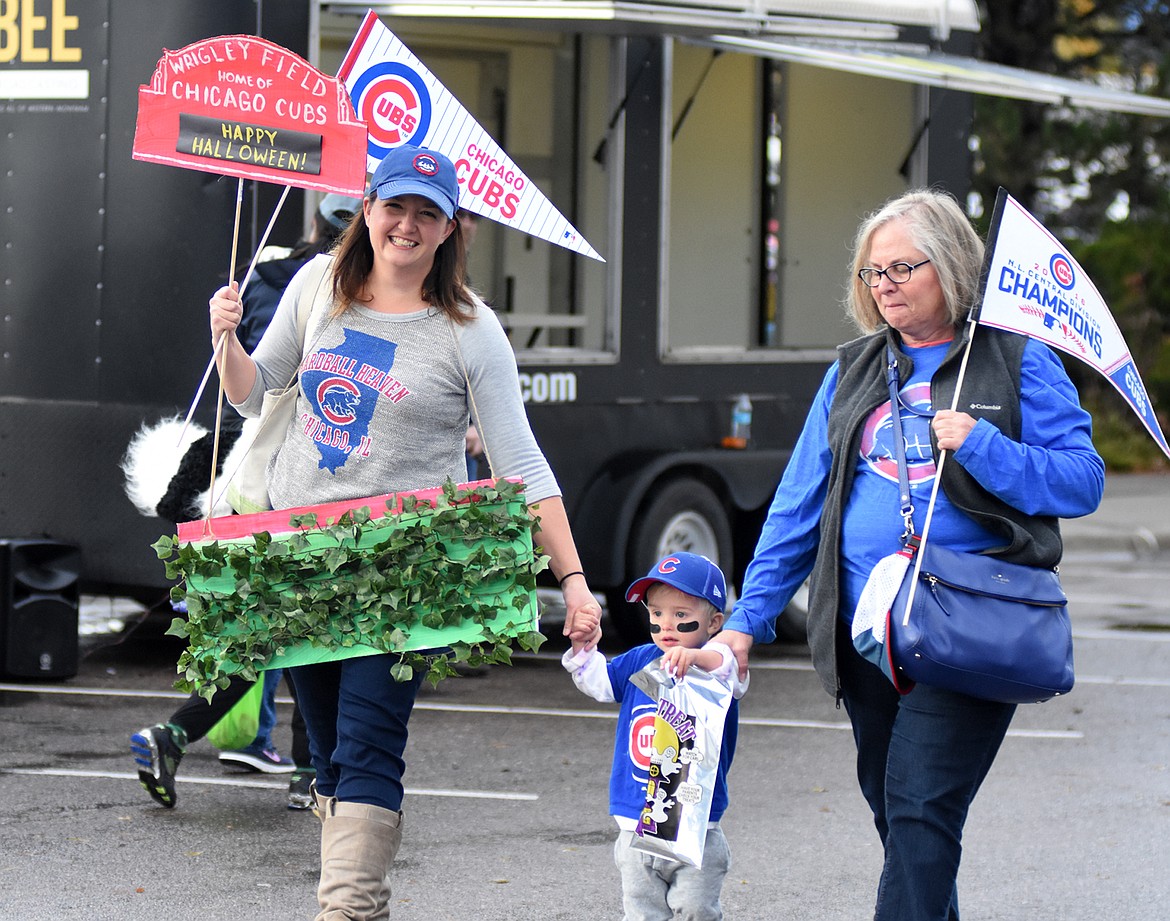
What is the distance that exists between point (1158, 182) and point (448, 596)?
58.0 feet

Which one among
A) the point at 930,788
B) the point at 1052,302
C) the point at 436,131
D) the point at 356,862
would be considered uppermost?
the point at 436,131

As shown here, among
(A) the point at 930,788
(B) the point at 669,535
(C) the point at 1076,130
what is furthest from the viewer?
(C) the point at 1076,130

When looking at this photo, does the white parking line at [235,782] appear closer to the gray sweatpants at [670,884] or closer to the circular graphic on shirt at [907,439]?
the gray sweatpants at [670,884]

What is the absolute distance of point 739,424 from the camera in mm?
9508

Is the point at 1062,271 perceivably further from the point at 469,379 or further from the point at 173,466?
the point at 173,466

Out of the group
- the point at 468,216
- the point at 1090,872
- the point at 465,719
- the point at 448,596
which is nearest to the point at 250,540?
the point at 448,596

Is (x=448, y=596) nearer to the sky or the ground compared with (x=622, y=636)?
nearer to the sky

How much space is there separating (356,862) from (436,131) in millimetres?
2200

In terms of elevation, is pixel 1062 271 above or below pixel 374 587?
above

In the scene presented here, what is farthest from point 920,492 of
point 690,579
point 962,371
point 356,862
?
point 356,862

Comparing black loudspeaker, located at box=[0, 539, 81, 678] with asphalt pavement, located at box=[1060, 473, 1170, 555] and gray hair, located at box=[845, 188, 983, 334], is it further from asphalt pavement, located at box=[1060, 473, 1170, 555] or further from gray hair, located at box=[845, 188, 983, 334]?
asphalt pavement, located at box=[1060, 473, 1170, 555]

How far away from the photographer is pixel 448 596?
3.81m

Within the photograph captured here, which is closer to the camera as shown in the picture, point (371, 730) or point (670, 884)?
point (371, 730)

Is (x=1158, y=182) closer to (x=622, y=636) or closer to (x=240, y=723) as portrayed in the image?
(x=622, y=636)
